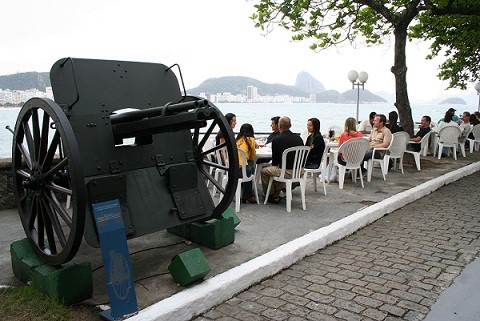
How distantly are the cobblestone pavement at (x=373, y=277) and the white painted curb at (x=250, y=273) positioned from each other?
0.08m

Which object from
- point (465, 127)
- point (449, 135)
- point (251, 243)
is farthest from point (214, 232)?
point (465, 127)

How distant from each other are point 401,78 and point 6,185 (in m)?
9.59

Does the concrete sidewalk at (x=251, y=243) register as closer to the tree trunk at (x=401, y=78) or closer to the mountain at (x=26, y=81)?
the mountain at (x=26, y=81)

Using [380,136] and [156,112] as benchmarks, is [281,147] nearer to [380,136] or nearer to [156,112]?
[156,112]

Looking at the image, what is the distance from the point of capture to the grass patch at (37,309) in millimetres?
3188

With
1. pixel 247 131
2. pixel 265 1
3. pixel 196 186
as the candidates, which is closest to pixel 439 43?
pixel 265 1

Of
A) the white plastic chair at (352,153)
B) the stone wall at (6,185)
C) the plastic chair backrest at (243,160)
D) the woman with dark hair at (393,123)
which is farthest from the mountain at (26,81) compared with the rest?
the woman with dark hair at (393,123)

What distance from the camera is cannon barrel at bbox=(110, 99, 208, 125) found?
11.0 feet

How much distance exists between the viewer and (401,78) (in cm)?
1150

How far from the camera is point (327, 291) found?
3.83 metres

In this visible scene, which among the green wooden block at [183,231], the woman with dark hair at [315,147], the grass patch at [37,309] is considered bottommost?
the grass patch at [37,309]

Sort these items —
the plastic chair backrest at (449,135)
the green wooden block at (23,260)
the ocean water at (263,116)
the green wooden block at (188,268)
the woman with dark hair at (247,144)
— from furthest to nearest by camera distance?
the plastic chair backrest at (449,135)
the woman with dark hair at (247,144)
the ocean water at (263,116)
the green wooden block at (23,260)
the green wooden block at (188,268)

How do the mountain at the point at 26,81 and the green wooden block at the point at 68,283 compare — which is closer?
the green wooden block at the point at 68,283

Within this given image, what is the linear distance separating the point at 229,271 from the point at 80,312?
1.31 meters
